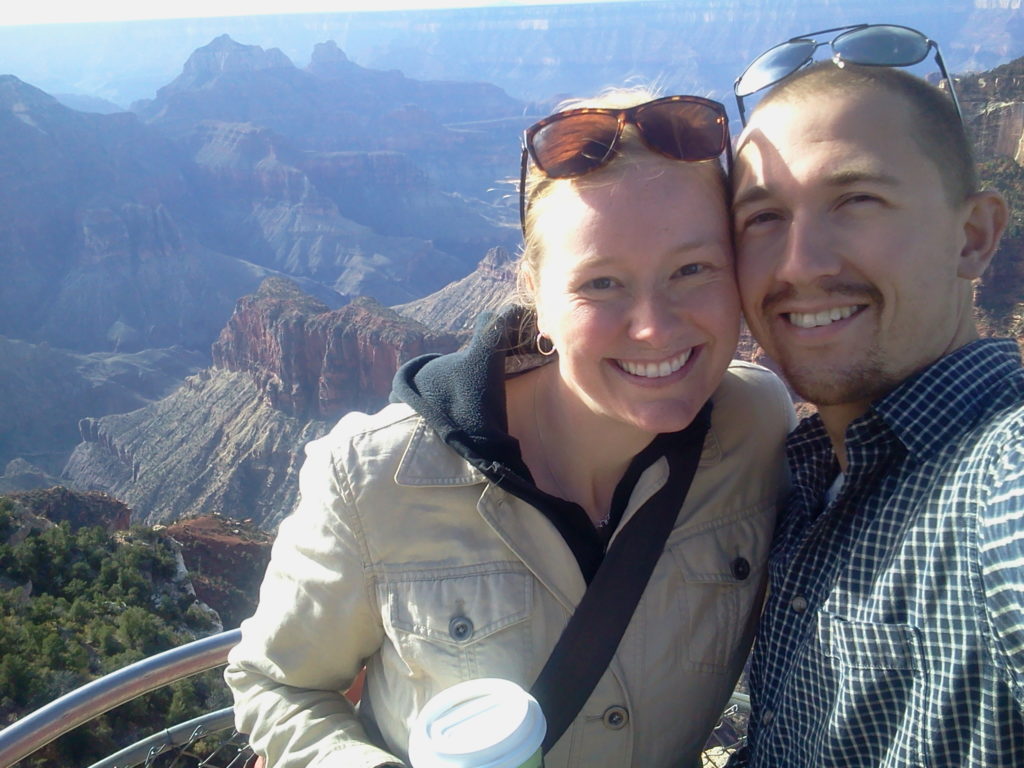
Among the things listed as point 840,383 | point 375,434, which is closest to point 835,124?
point 840,383

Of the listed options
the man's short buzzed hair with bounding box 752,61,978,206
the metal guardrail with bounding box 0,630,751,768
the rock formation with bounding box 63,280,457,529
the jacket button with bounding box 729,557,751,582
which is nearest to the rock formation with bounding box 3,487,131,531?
the rock formation with bounding box 63,280,457,529

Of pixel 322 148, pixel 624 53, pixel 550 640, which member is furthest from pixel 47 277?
pixel 624 53

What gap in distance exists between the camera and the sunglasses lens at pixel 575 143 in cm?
179

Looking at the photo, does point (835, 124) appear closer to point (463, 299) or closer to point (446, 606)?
point (446, 606)

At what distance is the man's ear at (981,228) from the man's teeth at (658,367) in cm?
62

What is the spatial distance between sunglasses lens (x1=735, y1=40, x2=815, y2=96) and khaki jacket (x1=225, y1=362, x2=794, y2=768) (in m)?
0.99

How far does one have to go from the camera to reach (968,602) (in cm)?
131

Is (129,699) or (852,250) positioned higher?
(852,250)

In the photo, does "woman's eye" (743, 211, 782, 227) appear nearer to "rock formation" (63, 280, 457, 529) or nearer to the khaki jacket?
the khaki jacket

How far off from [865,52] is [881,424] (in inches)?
→ 33.8

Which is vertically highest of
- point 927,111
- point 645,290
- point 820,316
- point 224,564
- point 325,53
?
point 325,53

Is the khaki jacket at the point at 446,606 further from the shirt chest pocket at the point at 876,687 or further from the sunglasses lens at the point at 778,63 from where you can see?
the sunglasses lens at the point at 778,63

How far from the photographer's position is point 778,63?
1.95 metres

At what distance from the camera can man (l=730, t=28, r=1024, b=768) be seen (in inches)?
53.0
